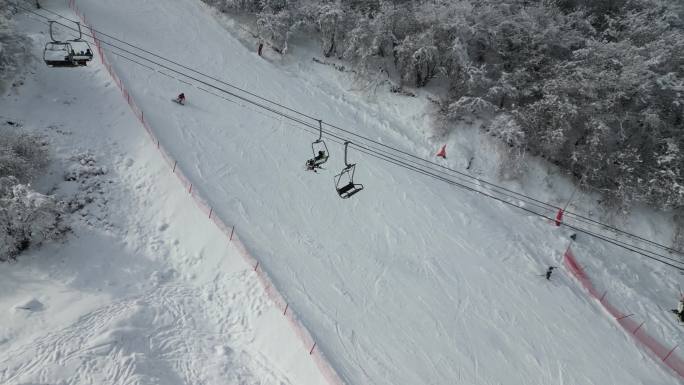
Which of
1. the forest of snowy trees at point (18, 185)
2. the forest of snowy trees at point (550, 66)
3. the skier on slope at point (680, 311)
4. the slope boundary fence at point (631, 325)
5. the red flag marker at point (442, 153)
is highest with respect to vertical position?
the forest of snowy trees at point (550, 66)

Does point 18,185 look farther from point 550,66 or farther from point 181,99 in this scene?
point 550,66

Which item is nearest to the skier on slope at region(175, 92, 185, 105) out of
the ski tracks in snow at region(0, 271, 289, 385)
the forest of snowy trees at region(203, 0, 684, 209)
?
the forest of snowy trees at region(203, 0, 684, 209)

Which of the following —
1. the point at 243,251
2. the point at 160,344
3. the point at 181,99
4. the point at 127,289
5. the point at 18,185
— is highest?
the point at 181,99

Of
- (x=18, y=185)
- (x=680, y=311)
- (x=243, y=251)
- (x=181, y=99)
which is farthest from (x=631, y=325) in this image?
(x=18, y=185)

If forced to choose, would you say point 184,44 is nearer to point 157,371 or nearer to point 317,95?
point 317,95

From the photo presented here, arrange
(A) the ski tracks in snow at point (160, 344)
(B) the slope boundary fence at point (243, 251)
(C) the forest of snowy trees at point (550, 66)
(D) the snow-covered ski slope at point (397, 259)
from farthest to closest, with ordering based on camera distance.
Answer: (C) the forest of snowy trees at point (550, 66) → (D) the snow-covered ski slope at point (397, 259) → (B) the slope boundary fence at point (243, 251) → (A) the ski tracks in snow at point (160, 344)

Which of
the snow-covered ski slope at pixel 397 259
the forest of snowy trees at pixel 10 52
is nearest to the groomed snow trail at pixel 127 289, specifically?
the snow-covered ski slope at pixel 397 259

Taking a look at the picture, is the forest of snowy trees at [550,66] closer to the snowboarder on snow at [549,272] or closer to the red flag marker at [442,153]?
the red flag marker at [442,153]
